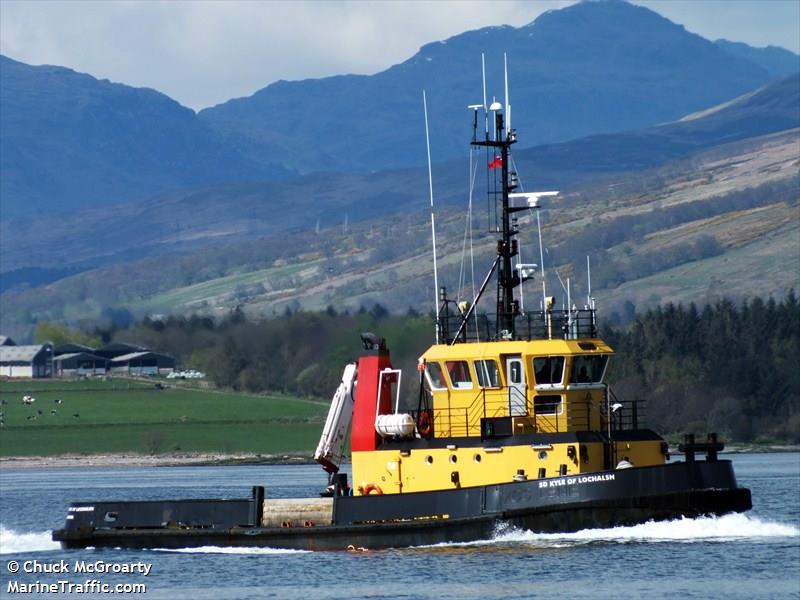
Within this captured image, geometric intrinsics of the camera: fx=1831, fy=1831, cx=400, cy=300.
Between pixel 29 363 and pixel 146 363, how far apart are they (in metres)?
15.3

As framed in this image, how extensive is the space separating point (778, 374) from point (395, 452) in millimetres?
71975

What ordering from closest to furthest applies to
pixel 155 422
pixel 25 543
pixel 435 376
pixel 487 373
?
1. pixel 487 373
2. pixel 435 376
3. pixel 25 543
4. pixel 155 422

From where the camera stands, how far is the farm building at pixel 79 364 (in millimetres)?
125094

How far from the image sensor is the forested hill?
9312 cm

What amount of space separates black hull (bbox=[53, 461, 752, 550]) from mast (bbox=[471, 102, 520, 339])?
11.8 ft

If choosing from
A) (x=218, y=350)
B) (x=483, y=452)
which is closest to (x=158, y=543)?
(x=483, y=452)

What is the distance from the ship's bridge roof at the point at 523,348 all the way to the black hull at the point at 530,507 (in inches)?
106

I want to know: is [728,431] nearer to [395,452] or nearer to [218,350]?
[218,350]

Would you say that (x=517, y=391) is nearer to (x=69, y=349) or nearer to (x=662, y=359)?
(x=662, y=359)

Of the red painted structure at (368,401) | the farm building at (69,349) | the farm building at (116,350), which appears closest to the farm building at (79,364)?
the farm building at (69,349)

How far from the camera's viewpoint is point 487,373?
36.2 meters

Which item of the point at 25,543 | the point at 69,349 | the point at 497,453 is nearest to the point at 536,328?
the point at 497,453

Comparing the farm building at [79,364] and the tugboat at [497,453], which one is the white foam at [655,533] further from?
the farm building at [79,364]

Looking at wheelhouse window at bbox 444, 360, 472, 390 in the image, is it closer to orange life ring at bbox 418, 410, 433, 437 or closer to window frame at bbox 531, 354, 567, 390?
orange life ring at bbox 418, 410, 433, 437
